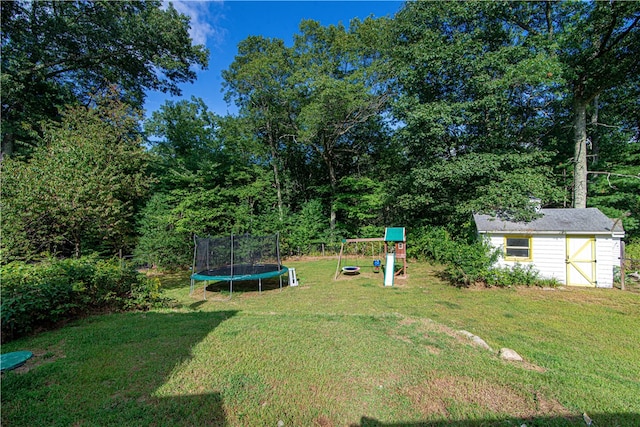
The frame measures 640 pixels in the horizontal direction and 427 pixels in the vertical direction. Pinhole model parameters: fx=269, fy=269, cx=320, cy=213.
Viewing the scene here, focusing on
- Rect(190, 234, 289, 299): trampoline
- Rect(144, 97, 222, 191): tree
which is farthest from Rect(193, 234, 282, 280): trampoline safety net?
Rect(144, 97, 222, 191): tree

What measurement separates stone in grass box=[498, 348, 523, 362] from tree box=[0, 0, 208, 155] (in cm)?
1550

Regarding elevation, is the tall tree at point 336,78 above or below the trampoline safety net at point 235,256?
above

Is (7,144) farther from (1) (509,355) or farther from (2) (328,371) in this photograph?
(1) (509,355)

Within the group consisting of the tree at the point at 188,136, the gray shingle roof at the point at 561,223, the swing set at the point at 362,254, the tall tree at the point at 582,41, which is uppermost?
the tall tree at the point at 582,41

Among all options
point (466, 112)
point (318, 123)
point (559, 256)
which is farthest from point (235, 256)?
point (466, 112)

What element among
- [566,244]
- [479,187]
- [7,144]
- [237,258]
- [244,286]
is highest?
[7,144]

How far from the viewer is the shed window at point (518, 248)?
30.7ft

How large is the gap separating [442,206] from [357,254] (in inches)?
217

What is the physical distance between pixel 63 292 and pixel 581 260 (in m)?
13.6

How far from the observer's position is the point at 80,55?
A: 40.0 ft

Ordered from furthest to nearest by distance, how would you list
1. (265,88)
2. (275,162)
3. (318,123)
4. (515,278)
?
1. (275,162)
2. (265,88)
3. (318,123)
4. (515,278)

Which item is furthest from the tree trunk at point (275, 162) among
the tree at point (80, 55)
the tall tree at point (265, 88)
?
the tree at point (80, 55)

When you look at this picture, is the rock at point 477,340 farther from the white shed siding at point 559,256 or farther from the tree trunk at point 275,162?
the tree trunk at point 275,162

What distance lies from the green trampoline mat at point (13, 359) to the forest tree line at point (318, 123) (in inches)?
165
